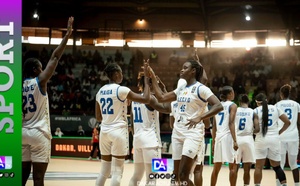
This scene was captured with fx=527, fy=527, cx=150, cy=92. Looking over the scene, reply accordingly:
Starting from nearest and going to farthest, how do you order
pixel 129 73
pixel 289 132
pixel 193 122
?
pixel 193 122 → pixel 289 132 → pixel 129 73

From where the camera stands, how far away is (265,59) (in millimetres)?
32188

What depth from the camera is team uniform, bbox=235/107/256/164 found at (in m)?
11.0

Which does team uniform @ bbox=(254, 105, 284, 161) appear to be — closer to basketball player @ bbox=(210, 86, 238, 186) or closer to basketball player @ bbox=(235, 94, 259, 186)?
basketball player @ bbox=(235, 94, 259, 186)

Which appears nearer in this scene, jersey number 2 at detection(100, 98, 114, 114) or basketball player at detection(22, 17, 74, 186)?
basketball player at detection(22, 17, 74, 186)

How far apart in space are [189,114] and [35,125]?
2185 millimetres

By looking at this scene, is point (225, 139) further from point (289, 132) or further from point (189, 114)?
point (189, 114)

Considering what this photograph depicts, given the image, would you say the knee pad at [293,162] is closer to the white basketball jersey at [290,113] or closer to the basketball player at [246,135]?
the white basketball jersey at [290,113]

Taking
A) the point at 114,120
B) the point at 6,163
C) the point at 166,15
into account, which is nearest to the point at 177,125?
the point at 114,120

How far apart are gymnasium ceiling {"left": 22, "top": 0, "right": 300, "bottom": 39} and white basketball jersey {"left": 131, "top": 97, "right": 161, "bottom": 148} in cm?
2533

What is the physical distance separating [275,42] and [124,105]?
27.4 m

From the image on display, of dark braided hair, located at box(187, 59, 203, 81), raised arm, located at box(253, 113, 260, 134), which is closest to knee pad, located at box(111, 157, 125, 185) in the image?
dark braided hair, located at box(187, 59, 203, 81)

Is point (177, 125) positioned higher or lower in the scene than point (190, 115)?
lower

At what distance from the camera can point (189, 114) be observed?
761 cm

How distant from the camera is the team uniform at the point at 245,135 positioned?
10973mm
